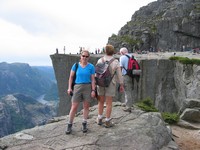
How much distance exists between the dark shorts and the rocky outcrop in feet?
3.44

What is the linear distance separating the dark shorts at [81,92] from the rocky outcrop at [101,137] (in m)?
1.05

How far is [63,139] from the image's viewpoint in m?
10.3

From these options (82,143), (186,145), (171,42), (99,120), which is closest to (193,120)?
(186,145)

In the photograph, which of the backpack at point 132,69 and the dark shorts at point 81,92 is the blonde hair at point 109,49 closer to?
the dark shorts at point 81,92

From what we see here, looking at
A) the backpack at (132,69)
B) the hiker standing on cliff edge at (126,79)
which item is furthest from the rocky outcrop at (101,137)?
the backpack at (132,69)

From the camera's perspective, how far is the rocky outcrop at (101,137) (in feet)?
32.2

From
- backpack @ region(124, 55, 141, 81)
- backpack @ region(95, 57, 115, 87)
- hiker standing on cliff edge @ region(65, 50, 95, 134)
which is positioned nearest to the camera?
hiker standing on cliff edge @ region(65, 50, 95, 134)

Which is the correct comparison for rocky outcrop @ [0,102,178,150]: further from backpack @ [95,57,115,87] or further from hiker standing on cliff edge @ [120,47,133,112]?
backpack @ [95,57,115,87]

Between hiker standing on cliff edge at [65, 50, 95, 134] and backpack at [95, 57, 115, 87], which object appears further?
backpack at [95, 57, 115, 87]

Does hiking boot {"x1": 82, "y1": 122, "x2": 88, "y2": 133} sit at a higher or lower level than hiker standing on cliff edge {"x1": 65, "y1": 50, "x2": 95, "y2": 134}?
lower

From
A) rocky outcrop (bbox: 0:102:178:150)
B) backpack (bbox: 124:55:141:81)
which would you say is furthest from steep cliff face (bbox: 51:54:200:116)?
rocky outcrop (bbox: 0:102:178:150)

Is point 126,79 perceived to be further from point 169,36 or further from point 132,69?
point 169,36

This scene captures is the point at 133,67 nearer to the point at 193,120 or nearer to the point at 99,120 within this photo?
the point at 99,120

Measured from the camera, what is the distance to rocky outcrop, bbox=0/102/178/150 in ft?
32.2
